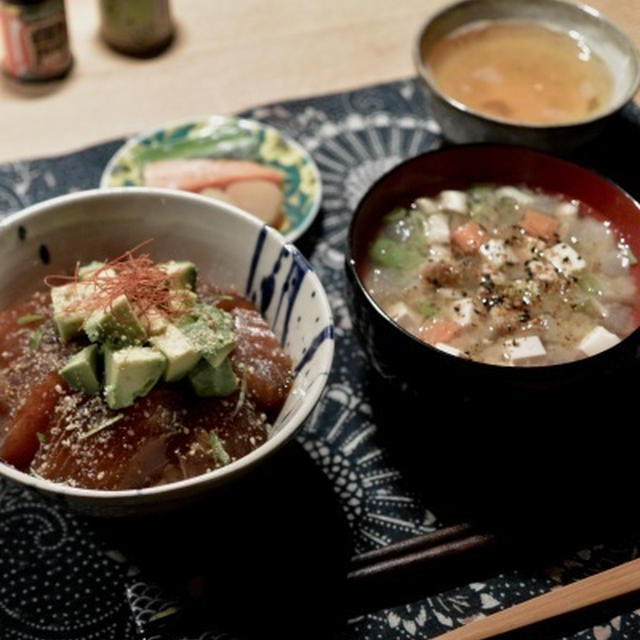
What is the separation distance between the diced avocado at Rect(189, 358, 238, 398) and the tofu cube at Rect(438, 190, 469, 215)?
1.98 ft

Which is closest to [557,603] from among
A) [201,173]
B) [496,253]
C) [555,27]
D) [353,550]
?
[353,550]

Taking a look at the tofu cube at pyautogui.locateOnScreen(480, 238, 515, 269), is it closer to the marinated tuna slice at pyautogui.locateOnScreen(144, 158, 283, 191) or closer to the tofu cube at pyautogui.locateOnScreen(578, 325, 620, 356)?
the tofu cube at pyautogui.locateOnScreen(578, 325, 620, 356)

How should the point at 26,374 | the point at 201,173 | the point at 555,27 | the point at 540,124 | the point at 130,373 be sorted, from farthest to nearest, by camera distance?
the point at 555,27
the point at 201,173
the point at 540,124
the point at 26,374
the point at 130,373

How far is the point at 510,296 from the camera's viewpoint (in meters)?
1.50

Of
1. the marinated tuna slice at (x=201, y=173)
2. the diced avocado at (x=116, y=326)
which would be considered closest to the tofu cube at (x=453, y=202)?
the marinated tuna slice at (x=201, y=173)

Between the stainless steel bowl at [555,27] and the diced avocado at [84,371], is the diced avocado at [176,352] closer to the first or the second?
the diced avocado at [84,371]

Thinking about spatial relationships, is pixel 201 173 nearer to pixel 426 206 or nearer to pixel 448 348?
pixel 426 206

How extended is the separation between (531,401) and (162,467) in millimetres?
545

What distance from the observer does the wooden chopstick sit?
1.15m

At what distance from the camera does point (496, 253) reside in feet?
5.12

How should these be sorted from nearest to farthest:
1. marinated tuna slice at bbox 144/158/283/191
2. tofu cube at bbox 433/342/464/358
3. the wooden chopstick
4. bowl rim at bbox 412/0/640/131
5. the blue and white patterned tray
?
the wooden chopstick
the blue and white patterned tray
tofu cube at bbox 433/342/464/358
bowl rim at bbox 412/0/640/131
marinated tuna slice at bbox 144/158/283/191

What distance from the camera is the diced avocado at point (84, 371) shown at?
3.92 ft

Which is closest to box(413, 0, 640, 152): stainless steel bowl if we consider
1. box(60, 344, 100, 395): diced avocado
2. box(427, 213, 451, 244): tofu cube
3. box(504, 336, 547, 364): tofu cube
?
box(427, 213, 451, 244): tofu cube

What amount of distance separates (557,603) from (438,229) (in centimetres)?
70
